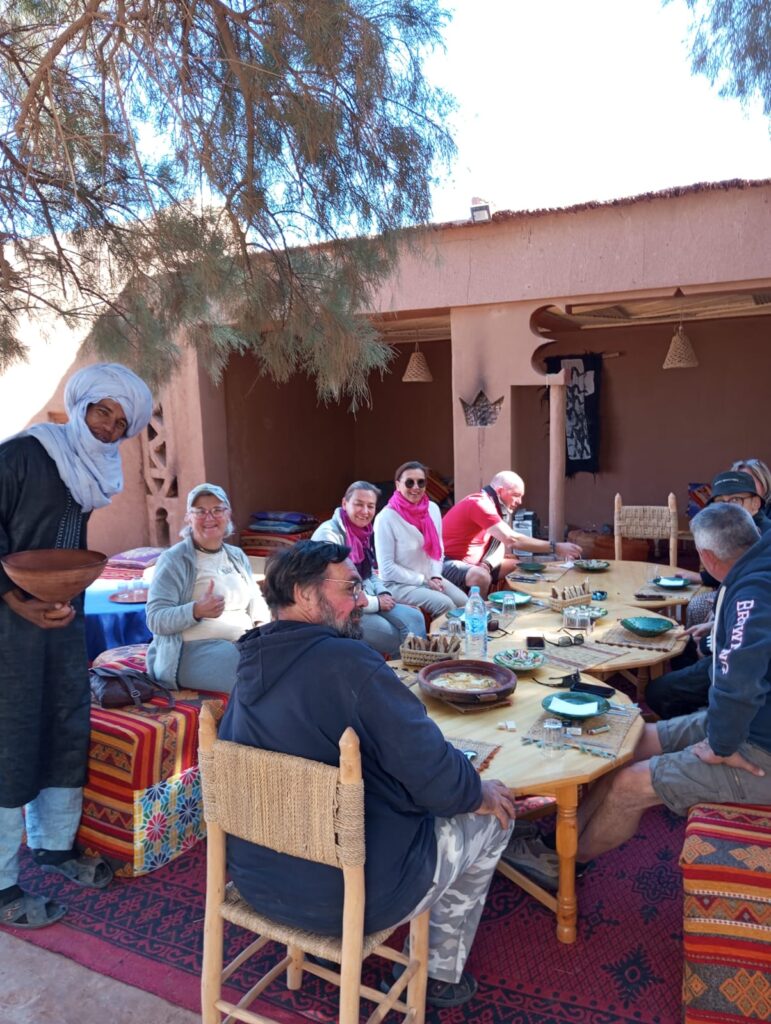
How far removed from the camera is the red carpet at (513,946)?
2.41 m

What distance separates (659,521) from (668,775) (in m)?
3.84

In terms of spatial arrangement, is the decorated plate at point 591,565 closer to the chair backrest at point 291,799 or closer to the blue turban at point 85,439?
the blue turban at point 85,439

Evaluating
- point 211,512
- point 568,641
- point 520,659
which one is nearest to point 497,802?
point 520,659

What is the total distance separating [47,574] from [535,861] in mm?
2090

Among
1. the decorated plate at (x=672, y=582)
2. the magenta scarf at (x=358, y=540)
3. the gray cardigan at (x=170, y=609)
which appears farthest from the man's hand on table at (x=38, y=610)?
the decorated plate at (x=672, y=582)

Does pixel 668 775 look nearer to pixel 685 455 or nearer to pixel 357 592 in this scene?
pixel 357 592

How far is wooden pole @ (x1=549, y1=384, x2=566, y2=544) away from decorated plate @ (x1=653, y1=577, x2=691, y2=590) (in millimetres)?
1703

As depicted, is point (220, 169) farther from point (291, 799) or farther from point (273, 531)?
point (273, 531)

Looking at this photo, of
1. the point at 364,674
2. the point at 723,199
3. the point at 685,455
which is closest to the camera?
the point at 364,674

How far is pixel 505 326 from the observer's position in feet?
21.2

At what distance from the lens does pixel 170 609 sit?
3.71 meters

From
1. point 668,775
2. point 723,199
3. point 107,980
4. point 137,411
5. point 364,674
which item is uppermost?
point 723,199

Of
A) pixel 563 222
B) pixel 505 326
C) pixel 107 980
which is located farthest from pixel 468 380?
pixel 107 980

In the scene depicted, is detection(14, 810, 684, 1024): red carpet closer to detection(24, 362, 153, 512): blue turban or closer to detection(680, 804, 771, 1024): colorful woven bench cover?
detection(680, 804, 771, 1024): colorful woven bench cover
